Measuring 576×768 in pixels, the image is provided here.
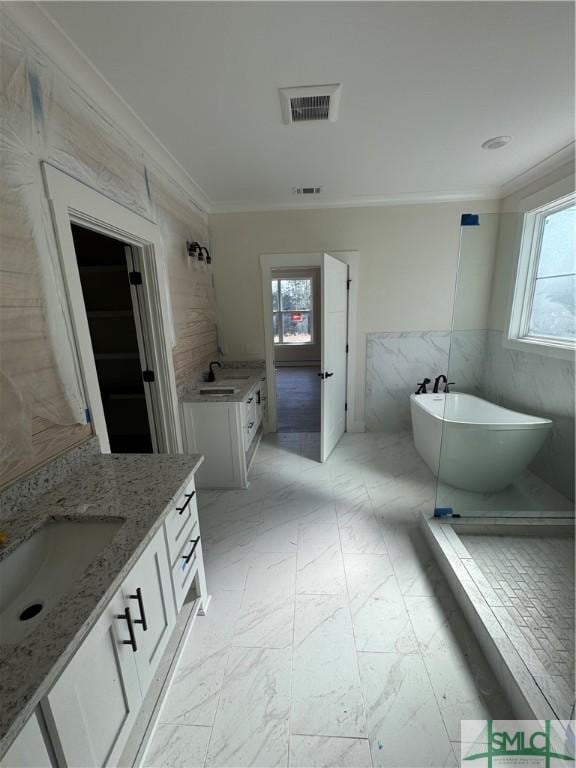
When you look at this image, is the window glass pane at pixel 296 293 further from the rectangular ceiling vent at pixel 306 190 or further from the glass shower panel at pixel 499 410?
the glass shower panel at pixel 499 410

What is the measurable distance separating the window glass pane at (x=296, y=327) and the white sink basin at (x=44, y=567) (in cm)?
703

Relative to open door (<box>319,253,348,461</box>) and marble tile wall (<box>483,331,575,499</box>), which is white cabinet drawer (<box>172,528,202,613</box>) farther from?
marble tile wall (<box>483,331,575,499</box>)

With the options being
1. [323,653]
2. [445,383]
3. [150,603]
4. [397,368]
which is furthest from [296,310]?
[150,603]

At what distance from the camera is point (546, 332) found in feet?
7.95

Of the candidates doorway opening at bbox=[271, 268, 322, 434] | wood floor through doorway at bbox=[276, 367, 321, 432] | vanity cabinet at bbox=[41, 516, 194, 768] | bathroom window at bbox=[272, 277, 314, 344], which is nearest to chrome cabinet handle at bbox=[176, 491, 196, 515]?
vanity cabinet at bbox=[41, 516, 194, 768]

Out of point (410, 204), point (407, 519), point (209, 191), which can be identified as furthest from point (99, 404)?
point (410, 204)

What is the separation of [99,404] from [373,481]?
2.22m

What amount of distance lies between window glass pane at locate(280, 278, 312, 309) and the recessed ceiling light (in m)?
5.37

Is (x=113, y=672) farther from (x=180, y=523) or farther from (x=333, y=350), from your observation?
(x=333, y=350)

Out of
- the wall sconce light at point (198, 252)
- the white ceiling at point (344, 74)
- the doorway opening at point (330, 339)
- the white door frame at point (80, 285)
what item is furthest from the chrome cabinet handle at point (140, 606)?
the wall sconce light at point (198, 252)

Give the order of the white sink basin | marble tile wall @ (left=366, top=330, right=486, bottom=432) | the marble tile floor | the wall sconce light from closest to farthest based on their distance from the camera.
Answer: the white sink basin → the marble tile floor → the wall sconce light → marble tile wall @ (left=366, top=330, right=486, bottom=432)

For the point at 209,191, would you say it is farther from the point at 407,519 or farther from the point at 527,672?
the point at 527,672

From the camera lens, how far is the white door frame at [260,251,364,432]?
3328 millimetres

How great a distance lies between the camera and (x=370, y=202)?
3.20 m
